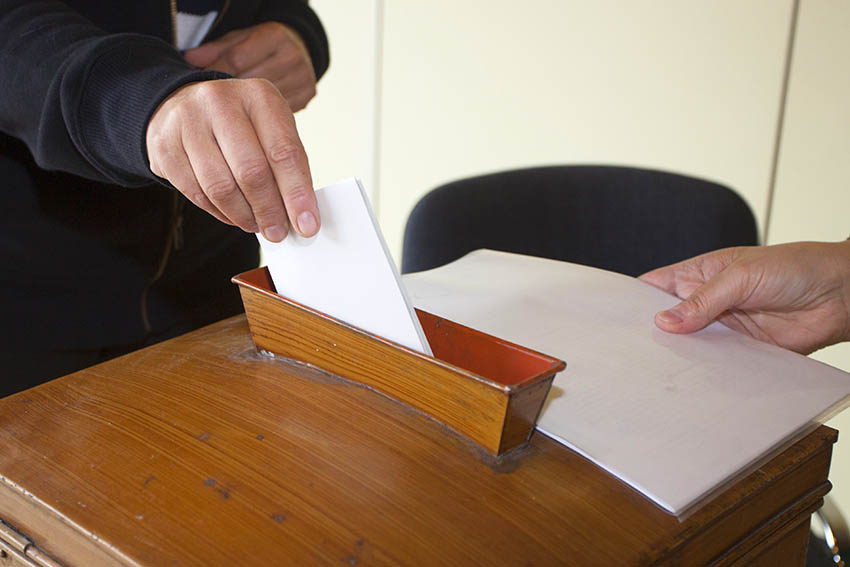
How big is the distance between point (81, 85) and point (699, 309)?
61cm

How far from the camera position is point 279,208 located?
2.01ft

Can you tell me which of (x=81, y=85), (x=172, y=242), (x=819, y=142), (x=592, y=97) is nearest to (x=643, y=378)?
(x=81, y=85)

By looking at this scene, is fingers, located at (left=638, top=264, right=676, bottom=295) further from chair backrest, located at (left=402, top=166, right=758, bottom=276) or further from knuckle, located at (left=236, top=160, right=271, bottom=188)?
knuckle, located at (left=236, top=160, right=271, bottom=188)

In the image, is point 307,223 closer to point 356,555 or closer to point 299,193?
point 299,193

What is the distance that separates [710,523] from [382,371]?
267mm

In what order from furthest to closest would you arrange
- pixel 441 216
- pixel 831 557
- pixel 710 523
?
pixel 441 216, pixel 831 557, pixel 710 523

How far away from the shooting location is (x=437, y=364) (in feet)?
1.88

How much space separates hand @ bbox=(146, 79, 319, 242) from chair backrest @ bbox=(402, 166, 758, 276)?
632 millimetres

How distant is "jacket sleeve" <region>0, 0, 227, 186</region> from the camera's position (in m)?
0.65

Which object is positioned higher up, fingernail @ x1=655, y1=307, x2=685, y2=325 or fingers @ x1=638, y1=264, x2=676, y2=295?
fingernail @ x1=655, y1=307, x2=685, y2=325

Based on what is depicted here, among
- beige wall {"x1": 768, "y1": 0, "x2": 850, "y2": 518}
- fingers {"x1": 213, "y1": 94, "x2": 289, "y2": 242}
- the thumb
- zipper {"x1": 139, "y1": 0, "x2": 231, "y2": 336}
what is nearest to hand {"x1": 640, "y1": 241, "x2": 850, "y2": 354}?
the thumb

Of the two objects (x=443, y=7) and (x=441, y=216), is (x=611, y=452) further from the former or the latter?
(x=443, y=7)

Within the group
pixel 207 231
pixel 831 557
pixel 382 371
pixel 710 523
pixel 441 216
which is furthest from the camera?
pixel 441 216

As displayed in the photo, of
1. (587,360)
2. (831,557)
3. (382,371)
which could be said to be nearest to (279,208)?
(382,371)
